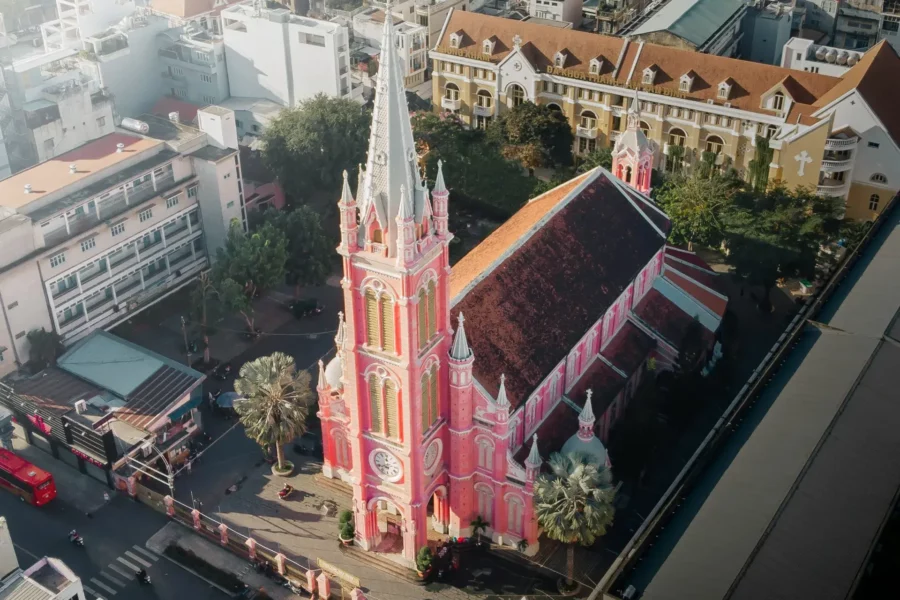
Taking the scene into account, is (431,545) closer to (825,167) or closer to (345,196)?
(345,196)

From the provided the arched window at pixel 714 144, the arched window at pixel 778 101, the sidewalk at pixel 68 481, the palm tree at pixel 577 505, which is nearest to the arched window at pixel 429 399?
the palm tree at pixel 577 505

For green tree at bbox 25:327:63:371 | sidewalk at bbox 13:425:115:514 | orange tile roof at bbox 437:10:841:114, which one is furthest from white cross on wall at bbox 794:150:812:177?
green tree at bbox 25:327:63:371

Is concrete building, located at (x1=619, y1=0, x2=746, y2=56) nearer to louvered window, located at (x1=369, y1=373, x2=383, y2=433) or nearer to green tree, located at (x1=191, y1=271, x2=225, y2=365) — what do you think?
green tree, located at (x1=191, y1=271, x2=225, y2=365)

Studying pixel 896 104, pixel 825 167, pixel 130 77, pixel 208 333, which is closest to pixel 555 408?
pixel 208 333

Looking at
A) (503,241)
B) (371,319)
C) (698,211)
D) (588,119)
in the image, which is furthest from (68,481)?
(588,119)

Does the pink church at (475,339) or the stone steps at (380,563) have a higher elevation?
the pink church at (475,339)

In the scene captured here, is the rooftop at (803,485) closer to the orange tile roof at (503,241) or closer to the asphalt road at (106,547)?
the orange tile roof at (503,241)
